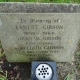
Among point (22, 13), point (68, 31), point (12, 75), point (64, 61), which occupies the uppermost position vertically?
point (22, 13)

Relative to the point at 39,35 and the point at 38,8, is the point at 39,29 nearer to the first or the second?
the point at 39,35

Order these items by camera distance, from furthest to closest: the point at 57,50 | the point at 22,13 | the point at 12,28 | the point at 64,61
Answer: the point at 64,61
the point at 57,50
the point at 12,28
the point at 22,13

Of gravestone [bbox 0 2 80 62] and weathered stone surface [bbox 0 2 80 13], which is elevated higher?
weathered stone surface [bbox 0 2 80 13]

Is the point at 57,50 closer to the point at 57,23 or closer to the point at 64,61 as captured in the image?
the point at 64,61

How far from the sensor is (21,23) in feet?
4.79

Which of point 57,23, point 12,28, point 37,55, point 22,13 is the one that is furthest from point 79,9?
point 37,55

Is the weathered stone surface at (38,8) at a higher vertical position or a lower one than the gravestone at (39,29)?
higher

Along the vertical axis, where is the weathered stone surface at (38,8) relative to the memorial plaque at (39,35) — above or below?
above

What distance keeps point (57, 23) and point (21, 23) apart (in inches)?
12.8

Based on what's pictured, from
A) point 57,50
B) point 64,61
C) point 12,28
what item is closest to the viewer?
point 12,28

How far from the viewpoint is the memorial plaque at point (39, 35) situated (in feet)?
4.58

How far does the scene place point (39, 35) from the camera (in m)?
1.58

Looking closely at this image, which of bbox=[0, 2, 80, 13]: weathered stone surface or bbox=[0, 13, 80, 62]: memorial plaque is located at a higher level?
bbox=[0, 2, 80, 13]: weathered stone surface

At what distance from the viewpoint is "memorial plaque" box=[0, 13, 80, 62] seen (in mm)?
1397
